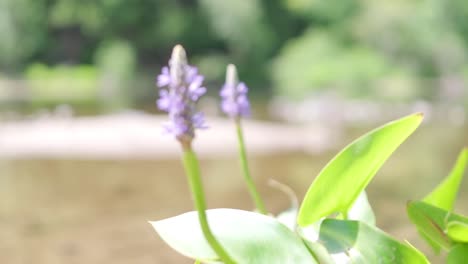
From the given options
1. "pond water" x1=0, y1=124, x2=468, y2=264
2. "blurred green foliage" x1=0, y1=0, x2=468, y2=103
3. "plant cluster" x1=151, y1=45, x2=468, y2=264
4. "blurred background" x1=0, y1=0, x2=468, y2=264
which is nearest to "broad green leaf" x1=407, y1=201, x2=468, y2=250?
"plant cluster" x1=151, y1=45, x2=468, y2=264

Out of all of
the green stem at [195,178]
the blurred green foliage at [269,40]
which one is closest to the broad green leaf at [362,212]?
the green stem at [195,178]

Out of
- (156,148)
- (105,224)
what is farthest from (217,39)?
(105,224)

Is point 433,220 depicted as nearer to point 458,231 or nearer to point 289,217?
point 458,231

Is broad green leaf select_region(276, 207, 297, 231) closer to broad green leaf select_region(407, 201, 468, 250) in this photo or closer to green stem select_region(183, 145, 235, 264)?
broad green leaf select_region(407, 201, 468, 250)

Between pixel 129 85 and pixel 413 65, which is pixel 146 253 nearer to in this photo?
pixel 413 65

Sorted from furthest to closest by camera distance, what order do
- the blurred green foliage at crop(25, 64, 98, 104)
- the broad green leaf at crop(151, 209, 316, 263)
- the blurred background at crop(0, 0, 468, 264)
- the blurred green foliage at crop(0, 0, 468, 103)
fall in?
the blurred green foliage at crop(25, 64, 98, 104) → the blurred green foliage at crop(0, 0, 468, 103) → the blurred background at crop(0, 0, 468, 264) → the broad green leaf at crop(151, 209, 316, 263)

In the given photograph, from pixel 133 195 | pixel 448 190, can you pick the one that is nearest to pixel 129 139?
pixel 133 195
